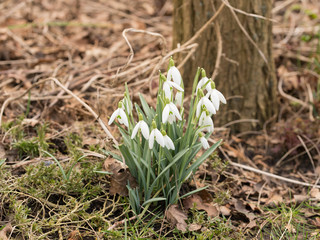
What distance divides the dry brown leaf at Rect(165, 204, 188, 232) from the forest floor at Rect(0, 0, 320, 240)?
0.02 metres

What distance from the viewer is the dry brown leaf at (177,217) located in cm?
214

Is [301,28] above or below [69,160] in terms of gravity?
above

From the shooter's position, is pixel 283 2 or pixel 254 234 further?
pixel 283 2

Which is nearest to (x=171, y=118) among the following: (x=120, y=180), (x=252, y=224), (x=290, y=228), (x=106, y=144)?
(x=120, y=180)

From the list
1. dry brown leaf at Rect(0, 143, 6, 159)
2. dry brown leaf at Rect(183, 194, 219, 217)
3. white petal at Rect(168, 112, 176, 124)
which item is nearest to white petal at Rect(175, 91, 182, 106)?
white petal at Rect(168, 112, 176, 124)

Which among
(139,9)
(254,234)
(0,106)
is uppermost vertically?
(139,9)

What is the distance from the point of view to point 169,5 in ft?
16.8

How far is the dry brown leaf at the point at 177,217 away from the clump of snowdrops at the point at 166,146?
0.05m

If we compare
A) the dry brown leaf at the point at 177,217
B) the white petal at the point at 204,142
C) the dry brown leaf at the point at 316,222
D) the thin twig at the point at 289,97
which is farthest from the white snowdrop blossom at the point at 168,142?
the thin twig at the point at 289,97

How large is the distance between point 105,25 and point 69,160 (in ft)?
8.61

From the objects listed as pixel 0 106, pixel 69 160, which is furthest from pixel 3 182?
pixel 0 106

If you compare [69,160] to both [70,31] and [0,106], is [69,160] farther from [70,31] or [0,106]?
[70,31]

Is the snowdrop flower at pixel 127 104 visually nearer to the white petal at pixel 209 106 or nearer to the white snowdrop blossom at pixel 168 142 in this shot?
the white snowdrop blossom at pixel 168 142

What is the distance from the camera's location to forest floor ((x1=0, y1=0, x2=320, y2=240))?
2.21 m
